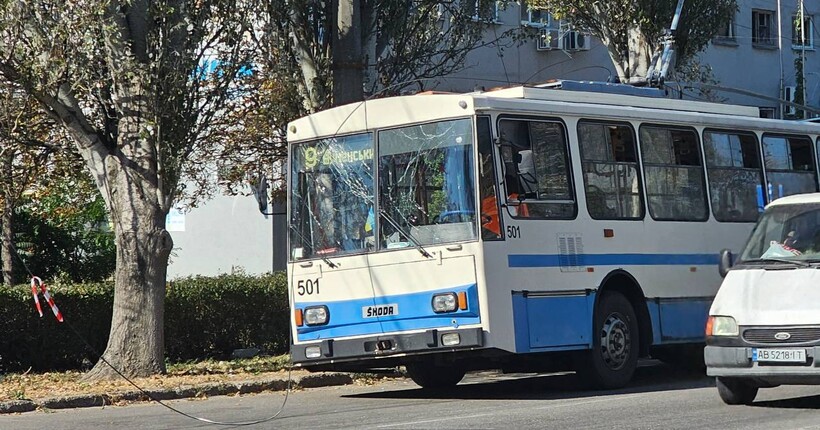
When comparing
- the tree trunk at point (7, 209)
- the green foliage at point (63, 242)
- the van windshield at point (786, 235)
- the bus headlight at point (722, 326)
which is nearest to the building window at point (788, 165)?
the van windshield at point (786, 235)

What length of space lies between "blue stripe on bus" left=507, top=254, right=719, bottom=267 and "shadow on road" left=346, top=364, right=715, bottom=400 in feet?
4.27

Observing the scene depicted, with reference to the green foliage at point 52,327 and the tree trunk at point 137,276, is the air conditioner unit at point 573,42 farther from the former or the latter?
the tree trunk at point 137,276

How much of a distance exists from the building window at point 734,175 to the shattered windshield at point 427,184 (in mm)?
4172

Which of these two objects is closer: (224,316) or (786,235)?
(786,235)

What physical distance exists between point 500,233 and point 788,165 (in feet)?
19.2

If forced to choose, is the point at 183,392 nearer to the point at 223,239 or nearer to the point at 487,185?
the point at 487,185

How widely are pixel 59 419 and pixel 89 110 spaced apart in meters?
5.57

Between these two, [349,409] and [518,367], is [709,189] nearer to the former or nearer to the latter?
[518,367]

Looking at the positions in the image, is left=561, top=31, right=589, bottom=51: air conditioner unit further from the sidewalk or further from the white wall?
the sidewalk

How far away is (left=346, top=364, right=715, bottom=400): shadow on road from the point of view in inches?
587

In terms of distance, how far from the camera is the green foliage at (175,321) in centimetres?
1950

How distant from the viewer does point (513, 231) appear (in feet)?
45.9

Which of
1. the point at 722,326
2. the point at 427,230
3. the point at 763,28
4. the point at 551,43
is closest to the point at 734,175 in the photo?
the point at 427,230

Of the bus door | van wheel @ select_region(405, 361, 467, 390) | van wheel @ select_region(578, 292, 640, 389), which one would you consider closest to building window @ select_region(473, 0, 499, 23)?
van wheel @ select_region(405, 361, 467, 390)
